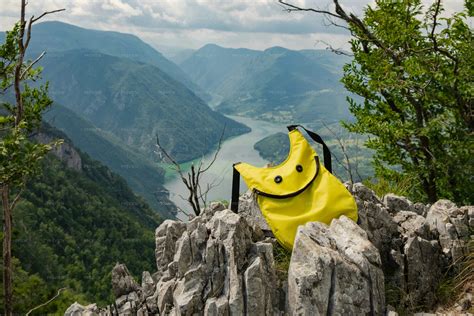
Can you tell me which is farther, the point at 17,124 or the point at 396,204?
the point at 17,124

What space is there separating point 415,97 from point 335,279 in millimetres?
6720

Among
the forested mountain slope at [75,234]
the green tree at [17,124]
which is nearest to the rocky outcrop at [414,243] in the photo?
the green tree at [17,124]

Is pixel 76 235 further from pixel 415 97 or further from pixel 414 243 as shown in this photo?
pixel 414 243

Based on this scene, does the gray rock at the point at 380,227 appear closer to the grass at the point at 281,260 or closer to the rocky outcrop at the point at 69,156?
the grass at the point at 281,260

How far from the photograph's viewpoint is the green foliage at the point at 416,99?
→ 8.30 m

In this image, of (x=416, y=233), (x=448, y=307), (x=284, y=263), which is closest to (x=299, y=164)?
(x=284, y=263)

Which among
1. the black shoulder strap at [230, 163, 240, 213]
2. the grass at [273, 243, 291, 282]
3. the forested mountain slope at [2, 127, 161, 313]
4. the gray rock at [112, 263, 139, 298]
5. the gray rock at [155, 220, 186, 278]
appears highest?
the black shoulder strap at [230, 163, 240, 213]

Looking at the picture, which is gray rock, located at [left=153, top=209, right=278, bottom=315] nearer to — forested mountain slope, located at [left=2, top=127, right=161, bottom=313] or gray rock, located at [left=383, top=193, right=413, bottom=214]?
gray rock, located at [left=383, top=193, right=413, bottom=214]

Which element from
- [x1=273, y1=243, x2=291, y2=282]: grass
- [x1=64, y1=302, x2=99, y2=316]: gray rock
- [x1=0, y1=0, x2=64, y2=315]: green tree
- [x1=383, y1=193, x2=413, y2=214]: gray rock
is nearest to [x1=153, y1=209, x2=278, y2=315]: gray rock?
[x1=273, y1=243, x2=291, y2=282]: grass

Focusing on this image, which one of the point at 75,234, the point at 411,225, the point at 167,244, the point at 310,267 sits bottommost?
the point at 75,234

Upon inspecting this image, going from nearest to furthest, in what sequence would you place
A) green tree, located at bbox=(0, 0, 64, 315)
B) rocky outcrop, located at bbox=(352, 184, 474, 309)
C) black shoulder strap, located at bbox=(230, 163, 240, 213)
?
rocky outcrop, located at bbox=(352, 184, 474, 309), black shoulder strap, located at bbox=(230, 163, 240, 213), green tree, located at bbox=(0, 0, 64, 315)

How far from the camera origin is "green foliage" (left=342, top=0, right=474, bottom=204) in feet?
27.2

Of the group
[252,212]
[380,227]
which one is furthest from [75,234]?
[380,227]

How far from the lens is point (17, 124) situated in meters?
8.52
